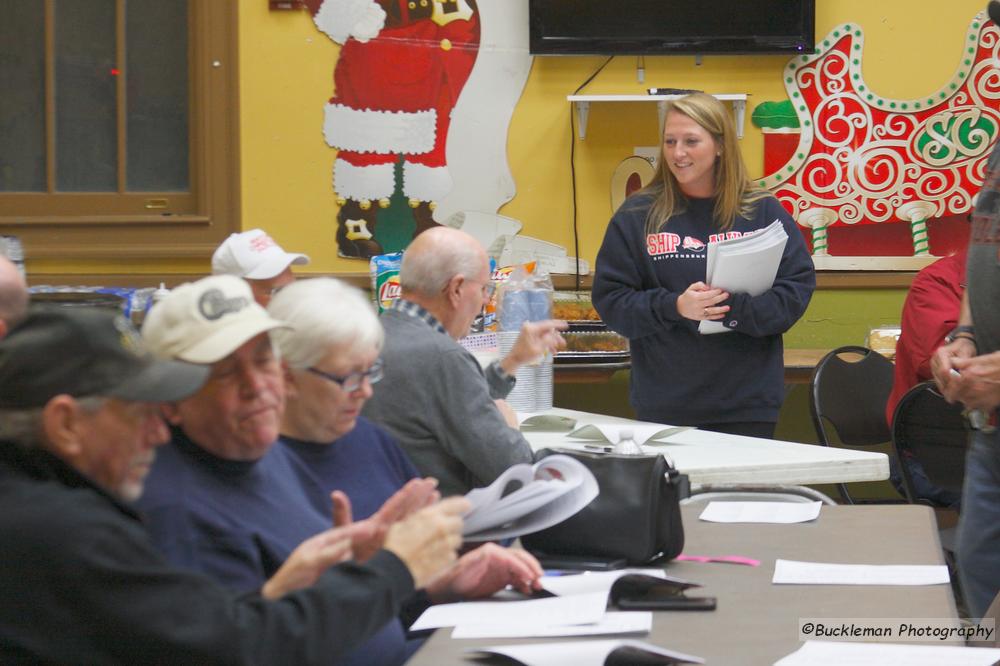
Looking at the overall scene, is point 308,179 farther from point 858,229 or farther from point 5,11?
point 858,229

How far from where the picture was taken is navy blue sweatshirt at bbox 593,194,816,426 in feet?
13.1

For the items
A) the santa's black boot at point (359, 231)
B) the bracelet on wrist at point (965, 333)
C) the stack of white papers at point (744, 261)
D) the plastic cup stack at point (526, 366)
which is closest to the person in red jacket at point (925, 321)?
the stack of white papers at point (744, 261)

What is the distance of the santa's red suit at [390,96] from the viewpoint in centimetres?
604

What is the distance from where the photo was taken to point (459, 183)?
6.10 meters

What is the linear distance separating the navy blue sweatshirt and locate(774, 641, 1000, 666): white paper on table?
7.07ft

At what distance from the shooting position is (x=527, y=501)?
87.0 inches

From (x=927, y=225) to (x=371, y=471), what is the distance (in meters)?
4.34

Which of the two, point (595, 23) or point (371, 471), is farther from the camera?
point (595, 23)

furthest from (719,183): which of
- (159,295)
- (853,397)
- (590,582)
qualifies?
(590,582)

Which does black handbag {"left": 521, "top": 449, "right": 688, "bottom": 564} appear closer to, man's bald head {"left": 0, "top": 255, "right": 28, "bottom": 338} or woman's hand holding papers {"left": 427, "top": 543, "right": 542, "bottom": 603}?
woman's hand holding papers {"left": 427, "top": 543, "right": 542, "bottom": 603}

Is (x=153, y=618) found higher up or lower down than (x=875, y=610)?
higher up

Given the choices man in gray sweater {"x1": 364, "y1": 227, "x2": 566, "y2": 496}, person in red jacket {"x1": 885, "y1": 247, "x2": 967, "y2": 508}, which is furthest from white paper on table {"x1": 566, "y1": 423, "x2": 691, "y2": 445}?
man in gray sweater {"x1": 364, "y1": 227, "x2": 566, "y2": 496}

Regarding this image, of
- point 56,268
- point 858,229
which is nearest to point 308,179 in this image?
point 56,268

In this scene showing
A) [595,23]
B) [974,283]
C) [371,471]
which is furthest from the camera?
[595,23]
